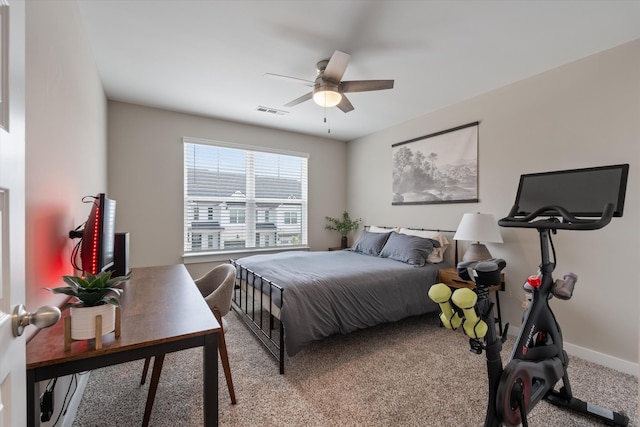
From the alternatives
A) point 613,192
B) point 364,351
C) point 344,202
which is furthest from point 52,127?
point 344,202

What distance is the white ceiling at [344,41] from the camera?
1929 mm

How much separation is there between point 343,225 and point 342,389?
331cm

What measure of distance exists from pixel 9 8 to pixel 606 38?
3.43 meters

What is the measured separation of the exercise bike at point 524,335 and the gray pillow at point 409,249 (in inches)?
57.6

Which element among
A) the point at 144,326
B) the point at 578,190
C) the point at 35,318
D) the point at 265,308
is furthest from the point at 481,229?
the point at 35,318

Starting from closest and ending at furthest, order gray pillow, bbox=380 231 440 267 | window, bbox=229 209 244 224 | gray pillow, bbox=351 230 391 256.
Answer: gray pillow, bbox=380 231 440 267 < gray pillow, bbox=351 230 391 256 < window, bbox=229 209 244 224

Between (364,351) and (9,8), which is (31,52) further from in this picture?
(364,351)

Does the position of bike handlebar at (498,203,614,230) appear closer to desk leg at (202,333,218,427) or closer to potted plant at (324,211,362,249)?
desk leg at (202,333,218,427)

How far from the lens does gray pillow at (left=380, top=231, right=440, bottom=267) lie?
127 inches

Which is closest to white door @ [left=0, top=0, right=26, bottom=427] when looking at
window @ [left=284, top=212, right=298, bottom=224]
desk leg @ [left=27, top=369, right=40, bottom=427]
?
desk leg @ [left=27, top=369, right=40, bottom=427]

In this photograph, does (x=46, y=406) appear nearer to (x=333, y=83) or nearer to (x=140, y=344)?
(x=140, y=344)

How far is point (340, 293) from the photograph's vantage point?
248cm

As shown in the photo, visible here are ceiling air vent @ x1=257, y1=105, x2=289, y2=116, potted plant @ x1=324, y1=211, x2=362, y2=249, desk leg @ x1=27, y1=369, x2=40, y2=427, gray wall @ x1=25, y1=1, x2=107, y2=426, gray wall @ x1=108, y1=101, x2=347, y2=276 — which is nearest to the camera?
desk leg @ x1=27, y1=369, x2=40, y2=427

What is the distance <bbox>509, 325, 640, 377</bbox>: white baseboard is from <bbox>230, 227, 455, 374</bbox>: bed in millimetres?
1158
